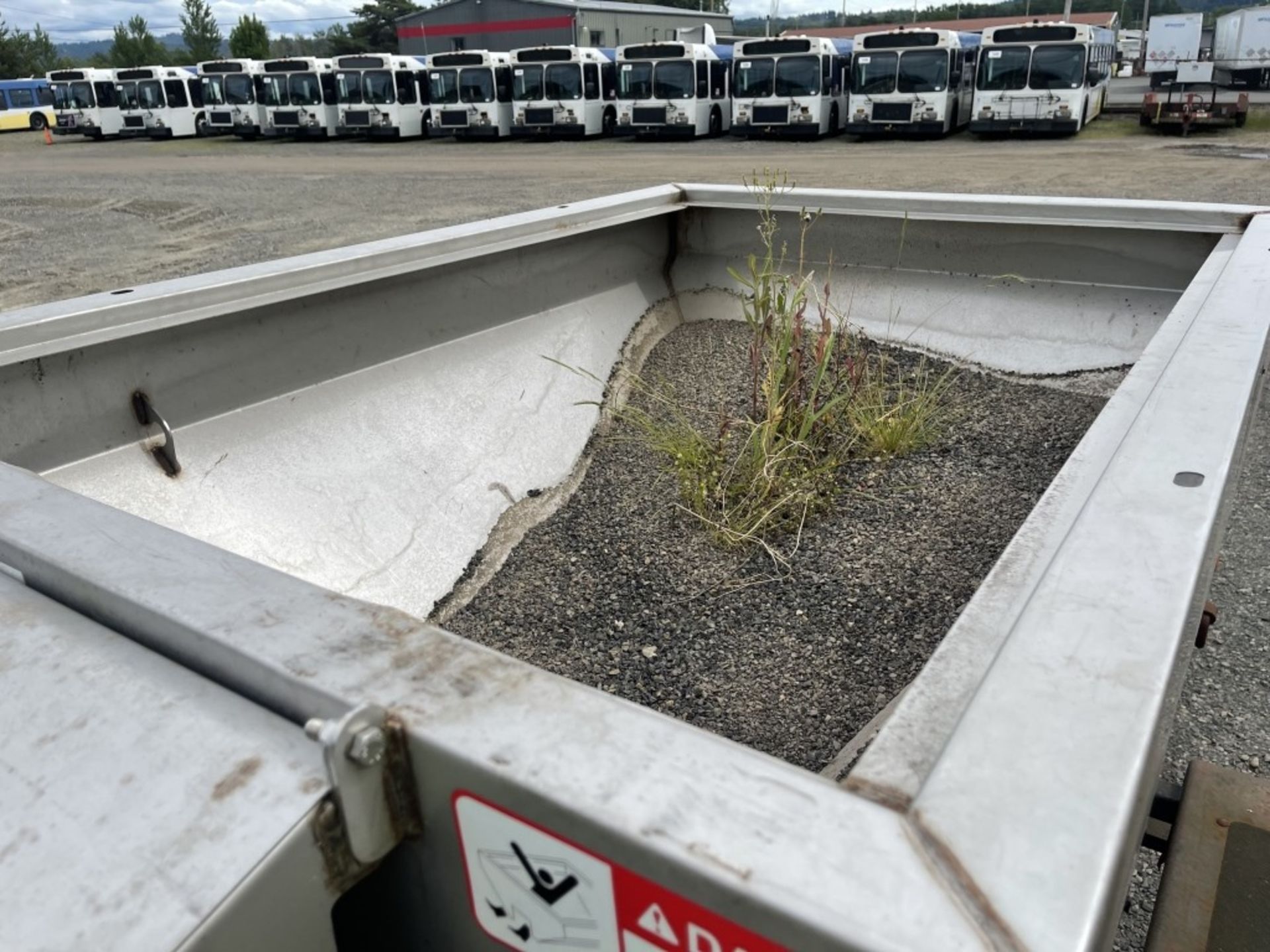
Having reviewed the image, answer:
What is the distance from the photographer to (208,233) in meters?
11.3

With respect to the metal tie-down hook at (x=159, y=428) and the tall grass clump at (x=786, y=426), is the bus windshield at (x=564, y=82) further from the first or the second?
the metal tie-down hook at (x=159, y=428)

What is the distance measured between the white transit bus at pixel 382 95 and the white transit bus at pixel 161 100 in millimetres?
6513

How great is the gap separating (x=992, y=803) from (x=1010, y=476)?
235 cm

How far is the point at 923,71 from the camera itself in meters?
20.0

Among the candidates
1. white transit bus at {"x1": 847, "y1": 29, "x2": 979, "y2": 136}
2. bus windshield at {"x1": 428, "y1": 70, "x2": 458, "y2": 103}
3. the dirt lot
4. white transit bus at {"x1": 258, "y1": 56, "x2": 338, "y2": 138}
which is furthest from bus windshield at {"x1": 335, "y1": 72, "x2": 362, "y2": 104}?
white transit bus at {"x1": 847, "y1": 29, "x2": 979, "y2": 136}

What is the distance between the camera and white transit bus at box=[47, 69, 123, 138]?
3030 cm

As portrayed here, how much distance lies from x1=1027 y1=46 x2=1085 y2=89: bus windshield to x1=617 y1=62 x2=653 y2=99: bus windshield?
319 inches

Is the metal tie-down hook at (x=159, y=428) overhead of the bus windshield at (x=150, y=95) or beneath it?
beneath

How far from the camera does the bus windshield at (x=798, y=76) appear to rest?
21125 millimetres

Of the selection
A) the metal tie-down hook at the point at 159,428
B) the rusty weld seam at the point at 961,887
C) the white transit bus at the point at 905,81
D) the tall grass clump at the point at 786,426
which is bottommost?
the tall grass clump at the point at 786,426

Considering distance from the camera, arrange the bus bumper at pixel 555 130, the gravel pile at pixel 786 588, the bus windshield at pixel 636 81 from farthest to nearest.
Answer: the bus bumper at pixel 555 130 → the bus windshield at pixel 636 81 → the gravel pile at pixel 786 588

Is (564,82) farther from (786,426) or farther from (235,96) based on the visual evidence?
(786,426)

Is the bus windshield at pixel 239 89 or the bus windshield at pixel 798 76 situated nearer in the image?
the bus windshield at pixel 798 76

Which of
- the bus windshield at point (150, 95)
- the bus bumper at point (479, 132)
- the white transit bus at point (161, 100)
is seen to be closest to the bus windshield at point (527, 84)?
the bus bumper at point (479, 132)
